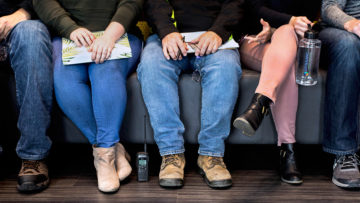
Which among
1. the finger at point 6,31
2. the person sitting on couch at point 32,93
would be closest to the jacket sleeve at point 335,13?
the person sitting on couch at point 32,93

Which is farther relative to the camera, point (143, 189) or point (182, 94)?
point (182, 94)

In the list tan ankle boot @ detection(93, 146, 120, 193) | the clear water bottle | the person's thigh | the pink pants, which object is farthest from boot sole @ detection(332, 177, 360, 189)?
tan ankle boot @ detection(93, 146, 120, 193)

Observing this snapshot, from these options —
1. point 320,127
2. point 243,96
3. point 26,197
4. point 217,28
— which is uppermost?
point 217,28

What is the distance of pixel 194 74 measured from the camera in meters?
1.95

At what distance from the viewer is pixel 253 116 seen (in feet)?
5.55

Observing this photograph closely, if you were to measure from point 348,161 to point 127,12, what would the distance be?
123cm

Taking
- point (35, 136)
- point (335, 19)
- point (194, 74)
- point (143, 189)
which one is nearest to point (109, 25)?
point (194, 74)

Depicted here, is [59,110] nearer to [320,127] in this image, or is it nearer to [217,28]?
[217,28]

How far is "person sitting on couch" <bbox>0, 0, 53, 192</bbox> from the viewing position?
70.2 inches

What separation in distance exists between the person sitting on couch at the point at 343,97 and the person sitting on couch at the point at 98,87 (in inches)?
36.0

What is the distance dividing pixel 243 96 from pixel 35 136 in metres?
0.96

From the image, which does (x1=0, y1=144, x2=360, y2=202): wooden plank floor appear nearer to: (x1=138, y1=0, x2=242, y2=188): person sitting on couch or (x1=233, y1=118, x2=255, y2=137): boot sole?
(x1=138, y1=0, x2=242, y2=188): person sitting on couch

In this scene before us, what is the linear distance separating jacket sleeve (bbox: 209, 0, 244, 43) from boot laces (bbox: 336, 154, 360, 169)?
760 millimetres

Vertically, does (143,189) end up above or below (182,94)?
below
